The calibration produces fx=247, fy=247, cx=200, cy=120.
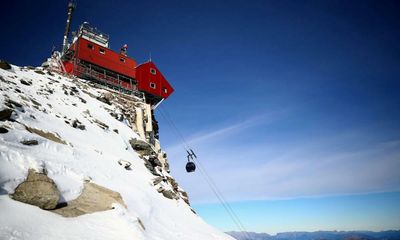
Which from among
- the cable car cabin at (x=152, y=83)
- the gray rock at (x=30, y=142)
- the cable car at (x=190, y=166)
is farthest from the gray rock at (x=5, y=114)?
the cable car cabin at (x=152, y=83)

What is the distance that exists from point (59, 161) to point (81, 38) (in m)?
33.1

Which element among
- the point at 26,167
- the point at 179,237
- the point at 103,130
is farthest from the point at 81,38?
the point at 179,237

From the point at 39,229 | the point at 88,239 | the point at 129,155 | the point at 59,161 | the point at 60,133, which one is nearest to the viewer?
the point at 39,229

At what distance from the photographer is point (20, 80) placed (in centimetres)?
2264

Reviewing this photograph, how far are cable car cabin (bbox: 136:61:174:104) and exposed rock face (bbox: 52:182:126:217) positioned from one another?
113 feet

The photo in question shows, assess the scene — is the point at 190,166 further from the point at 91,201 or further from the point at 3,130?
the point at 3,130

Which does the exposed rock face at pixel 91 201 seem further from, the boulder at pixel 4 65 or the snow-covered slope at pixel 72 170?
the boulder at pixel 4 65

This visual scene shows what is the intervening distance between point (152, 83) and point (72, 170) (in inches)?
1408

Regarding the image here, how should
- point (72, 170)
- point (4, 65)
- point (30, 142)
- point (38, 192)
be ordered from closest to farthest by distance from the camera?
point (38, 192)
point (30, 142)
point (72, 170)
point (4, 65)

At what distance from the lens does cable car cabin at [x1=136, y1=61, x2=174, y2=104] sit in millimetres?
45969

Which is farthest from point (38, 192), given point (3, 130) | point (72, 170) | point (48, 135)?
point (48, 135)

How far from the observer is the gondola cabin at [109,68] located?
38.8 meters

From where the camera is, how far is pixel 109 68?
137 feet

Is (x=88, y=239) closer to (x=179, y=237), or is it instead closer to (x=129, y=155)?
(x=179, y=237)
